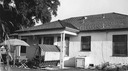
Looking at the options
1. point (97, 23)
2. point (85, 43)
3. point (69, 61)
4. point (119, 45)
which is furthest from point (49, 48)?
point (119, 45)

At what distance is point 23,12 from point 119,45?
1417 cm

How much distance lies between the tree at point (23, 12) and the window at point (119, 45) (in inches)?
487

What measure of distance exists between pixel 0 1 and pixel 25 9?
10.9 feet

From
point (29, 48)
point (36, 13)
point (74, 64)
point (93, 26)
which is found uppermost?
point (36, 13)

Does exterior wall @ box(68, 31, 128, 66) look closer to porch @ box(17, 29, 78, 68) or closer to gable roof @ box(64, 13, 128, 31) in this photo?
gable roof @ box(64, 13, 128, 31)

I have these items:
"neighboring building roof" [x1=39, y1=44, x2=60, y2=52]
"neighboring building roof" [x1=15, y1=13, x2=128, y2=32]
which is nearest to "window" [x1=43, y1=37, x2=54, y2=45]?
"neighboring building roof" [x1=15, y1=13, x2=128, y2=32]

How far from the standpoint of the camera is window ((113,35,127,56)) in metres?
16.1

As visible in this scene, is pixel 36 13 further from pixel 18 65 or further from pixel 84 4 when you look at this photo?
pixel 18 65

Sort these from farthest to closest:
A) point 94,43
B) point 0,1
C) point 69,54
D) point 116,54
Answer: point 0,1 < point 69,54 < point 94,43 < point 116,54

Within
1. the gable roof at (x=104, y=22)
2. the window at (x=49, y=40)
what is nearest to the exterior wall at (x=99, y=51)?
the gable roof at (x=104, y=22)

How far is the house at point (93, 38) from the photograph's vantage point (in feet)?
53.6

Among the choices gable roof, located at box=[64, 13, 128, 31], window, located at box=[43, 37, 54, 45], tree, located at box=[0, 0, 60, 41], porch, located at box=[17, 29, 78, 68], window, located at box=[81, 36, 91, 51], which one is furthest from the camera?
tree, located at box=[0, 0, 60, 41]

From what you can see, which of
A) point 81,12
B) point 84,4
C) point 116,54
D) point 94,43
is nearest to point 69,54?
point 94,43

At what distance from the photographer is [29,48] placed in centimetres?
2106
